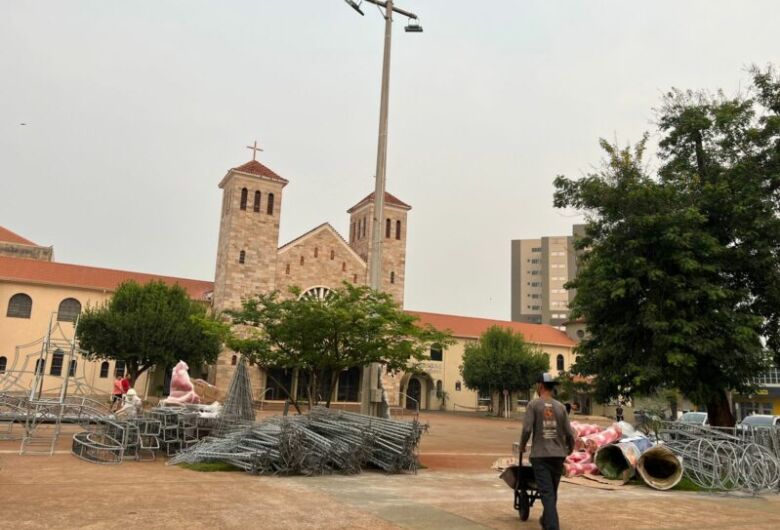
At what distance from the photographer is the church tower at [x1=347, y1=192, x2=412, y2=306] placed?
4578cm

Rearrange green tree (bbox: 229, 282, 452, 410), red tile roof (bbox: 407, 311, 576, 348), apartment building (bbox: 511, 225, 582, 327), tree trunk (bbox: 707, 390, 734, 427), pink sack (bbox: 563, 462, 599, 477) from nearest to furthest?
pink sack (bbox: 563, 462, 599, 477) → green tree (bbox: 229, 282, 452, 410) → tree trunk (bbox: 707, 390, 734, 427) → red tile roof (bbox: 407, 311, 576, 348) → apartment building (bbox: 511, 225, 582, 327)

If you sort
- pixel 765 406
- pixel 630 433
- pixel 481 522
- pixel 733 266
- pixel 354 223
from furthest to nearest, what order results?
pixel 354 223 → pixel 765 406 → pixel 733 266 → pixel 630 433 → pixel 481 522

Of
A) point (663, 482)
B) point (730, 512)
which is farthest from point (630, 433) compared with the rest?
point (730, 512)

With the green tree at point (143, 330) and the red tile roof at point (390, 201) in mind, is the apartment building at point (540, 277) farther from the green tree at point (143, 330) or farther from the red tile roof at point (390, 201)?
the green tree at point (143, 330)

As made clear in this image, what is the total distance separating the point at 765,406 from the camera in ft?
146

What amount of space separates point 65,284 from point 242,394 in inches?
1224

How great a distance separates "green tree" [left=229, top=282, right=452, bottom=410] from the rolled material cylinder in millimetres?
5561

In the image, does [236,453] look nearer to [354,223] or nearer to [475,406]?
[354,223]

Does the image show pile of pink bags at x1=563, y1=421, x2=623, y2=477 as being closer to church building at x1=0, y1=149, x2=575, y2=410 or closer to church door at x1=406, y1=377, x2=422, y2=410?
church building at x1=0, y1=149, x2=575, y2=410

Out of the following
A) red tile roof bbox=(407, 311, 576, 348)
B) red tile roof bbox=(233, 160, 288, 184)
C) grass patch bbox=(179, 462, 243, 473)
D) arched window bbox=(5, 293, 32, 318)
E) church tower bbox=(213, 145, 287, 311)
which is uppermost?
red tile roof bbox=(233, 160, 288, 184)

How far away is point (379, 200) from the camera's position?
46.3ft

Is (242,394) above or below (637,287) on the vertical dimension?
below

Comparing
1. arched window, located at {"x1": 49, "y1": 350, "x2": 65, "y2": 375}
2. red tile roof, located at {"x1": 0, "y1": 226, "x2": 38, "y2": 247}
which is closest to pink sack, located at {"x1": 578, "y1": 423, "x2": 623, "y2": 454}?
arched window, located at {"x1": 49, "y1": 350, "x2": 65, "y2": 375}

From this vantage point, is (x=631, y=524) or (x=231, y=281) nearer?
(x=631, y=524)
